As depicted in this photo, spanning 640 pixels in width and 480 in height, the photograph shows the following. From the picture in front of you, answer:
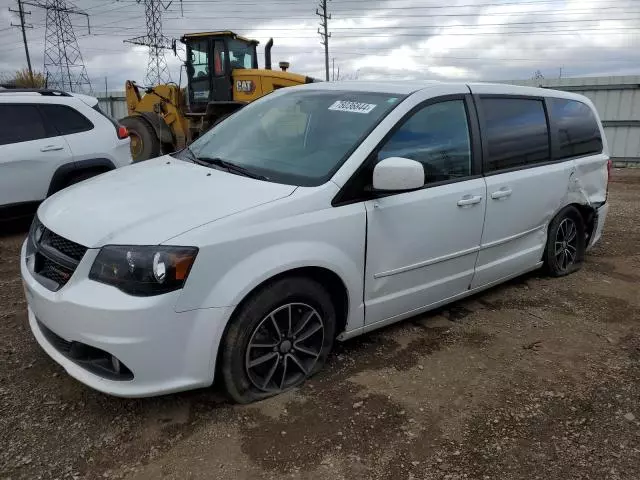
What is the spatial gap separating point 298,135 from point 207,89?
29.5 feet

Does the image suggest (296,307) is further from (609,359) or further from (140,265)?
(609,359)

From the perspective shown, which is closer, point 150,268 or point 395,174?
point 150,268

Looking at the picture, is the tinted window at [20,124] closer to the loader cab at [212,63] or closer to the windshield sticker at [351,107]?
the windshield sticker at [351,107]

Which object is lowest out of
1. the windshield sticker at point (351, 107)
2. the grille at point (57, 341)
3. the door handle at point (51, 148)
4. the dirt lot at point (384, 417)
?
the dirt lot at point (384, 417)

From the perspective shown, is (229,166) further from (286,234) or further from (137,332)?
(137,332)

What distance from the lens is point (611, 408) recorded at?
2986 millimetres

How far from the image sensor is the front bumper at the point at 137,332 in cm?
244

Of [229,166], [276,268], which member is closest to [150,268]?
[276,268]

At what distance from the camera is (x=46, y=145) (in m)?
6.18

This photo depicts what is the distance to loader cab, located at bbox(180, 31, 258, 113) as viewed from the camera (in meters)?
11.5

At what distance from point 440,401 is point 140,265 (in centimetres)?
179

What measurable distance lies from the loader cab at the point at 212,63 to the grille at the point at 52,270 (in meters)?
9.17

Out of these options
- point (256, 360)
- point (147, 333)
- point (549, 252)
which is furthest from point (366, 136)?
point (549, 252)

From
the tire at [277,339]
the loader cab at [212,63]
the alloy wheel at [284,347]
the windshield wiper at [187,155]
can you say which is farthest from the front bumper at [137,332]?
the loader cab at [212,63]
